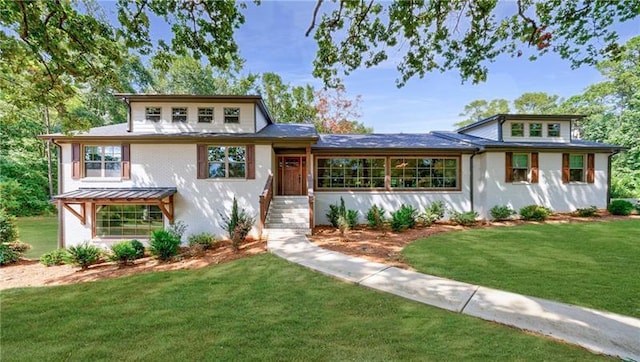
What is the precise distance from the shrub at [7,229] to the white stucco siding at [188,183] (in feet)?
6.18

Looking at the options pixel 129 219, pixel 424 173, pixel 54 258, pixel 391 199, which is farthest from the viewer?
pixel 424 173

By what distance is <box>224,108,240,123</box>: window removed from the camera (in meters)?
11.2

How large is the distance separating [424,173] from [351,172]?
3497mm

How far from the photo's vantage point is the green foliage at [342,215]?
10648mm

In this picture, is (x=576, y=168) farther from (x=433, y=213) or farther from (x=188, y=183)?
(x=188, y=183)

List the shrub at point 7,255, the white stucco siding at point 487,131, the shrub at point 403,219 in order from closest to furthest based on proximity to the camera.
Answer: the shrub at point 7,255 < the shrub at point 403,219 < the white stucco siding at point 487,131

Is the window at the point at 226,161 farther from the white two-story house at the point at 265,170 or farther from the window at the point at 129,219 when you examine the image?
the window at the point at 129,219

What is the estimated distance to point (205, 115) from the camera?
438 inches

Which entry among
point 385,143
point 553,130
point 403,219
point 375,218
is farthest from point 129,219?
point 553,130

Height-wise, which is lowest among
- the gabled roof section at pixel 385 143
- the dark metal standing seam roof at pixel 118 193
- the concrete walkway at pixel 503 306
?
the concrete walkway at pixel 503 306

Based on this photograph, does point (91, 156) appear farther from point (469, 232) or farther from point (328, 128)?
point (328, 128)

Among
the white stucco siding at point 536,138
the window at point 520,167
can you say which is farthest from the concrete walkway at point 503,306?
the white stucco siding at point 536,138

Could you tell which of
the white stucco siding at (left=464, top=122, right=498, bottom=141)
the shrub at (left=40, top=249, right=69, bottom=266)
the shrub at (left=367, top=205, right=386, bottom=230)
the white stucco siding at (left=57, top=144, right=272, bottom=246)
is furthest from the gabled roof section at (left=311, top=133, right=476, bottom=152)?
the shrub at (left=40, top=249, right=69, bottom=266)

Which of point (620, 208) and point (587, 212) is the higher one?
point (620, 208)
